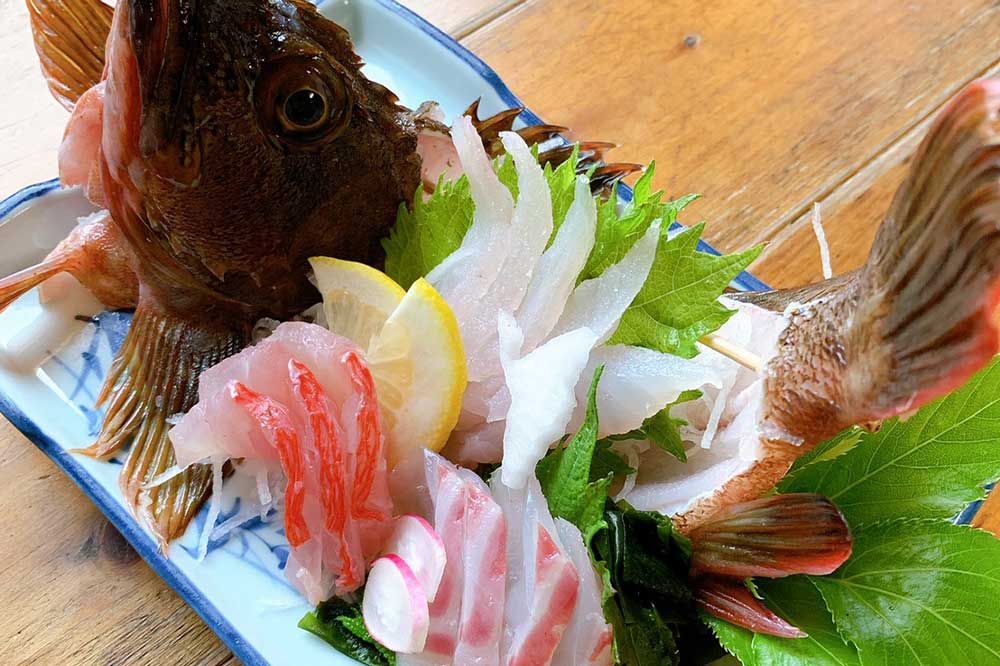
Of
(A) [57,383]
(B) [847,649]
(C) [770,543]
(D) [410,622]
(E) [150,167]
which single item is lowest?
(B) [847,649]

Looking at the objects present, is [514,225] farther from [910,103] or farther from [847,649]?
[910,103]

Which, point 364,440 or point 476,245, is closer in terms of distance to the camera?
point 364,440

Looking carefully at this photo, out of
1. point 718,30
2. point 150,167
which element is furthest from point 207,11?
point 718,30

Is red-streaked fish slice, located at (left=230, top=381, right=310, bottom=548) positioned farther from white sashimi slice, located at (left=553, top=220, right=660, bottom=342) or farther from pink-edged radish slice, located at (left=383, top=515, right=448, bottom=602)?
white sashimi slice, located at (left=553, top=220, right=660, bottom=342)

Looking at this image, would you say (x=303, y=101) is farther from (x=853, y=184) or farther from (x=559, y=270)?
(x=853, y=184)

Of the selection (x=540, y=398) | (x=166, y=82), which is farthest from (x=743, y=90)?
(x=166, y=82)

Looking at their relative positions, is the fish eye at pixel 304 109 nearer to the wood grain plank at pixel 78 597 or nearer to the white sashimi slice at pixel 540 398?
the white sashimi slice at pixel 540 398
